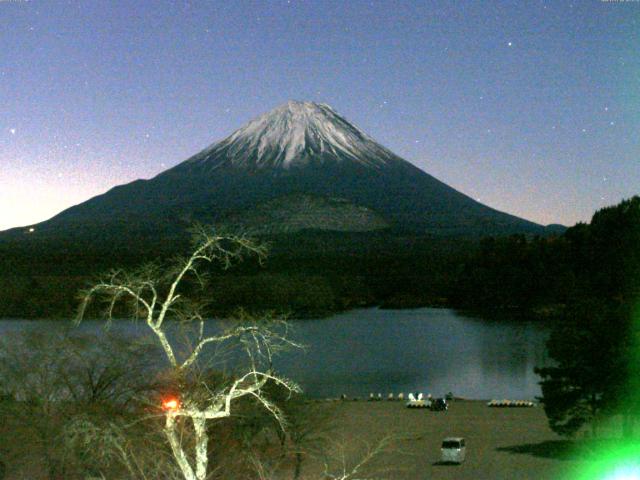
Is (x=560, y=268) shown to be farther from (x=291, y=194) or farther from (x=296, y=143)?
(x=296, y=143)

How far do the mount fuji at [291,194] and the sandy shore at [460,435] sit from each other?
10038cm

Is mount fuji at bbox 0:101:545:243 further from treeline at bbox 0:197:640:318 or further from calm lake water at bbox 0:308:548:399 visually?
calm lake water at bbox 0:308:548:399

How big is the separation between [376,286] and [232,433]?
8810cm

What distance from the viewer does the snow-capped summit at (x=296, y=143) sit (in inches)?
6535

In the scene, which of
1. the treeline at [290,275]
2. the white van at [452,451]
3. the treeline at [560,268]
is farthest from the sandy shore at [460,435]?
the treeline at [290,275]

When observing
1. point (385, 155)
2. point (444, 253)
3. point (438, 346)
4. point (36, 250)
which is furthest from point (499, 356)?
point (385, 155)

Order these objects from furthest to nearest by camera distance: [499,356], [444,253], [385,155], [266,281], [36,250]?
[385,155]
[444,253]
[36,250]
[266,281]
[499,356]

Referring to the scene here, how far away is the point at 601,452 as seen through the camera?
64.0 feet

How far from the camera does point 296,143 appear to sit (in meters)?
170

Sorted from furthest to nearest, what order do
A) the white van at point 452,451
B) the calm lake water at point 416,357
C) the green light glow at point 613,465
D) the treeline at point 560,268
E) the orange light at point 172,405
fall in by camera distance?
the treeline at point 560,268 < the calm lake water at point 416,357 < the white van at point 452,451 < the green light glow at point 613,465 < the orange light at point 172,405

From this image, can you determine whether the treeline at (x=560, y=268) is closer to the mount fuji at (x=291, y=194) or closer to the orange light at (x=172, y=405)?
the mount fuji at (x=291, y=194)

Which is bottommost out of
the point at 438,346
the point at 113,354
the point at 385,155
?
the point at 438,346

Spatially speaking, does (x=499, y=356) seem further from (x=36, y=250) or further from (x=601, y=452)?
(x=36, y=250)

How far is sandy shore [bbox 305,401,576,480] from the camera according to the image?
18.9 m
